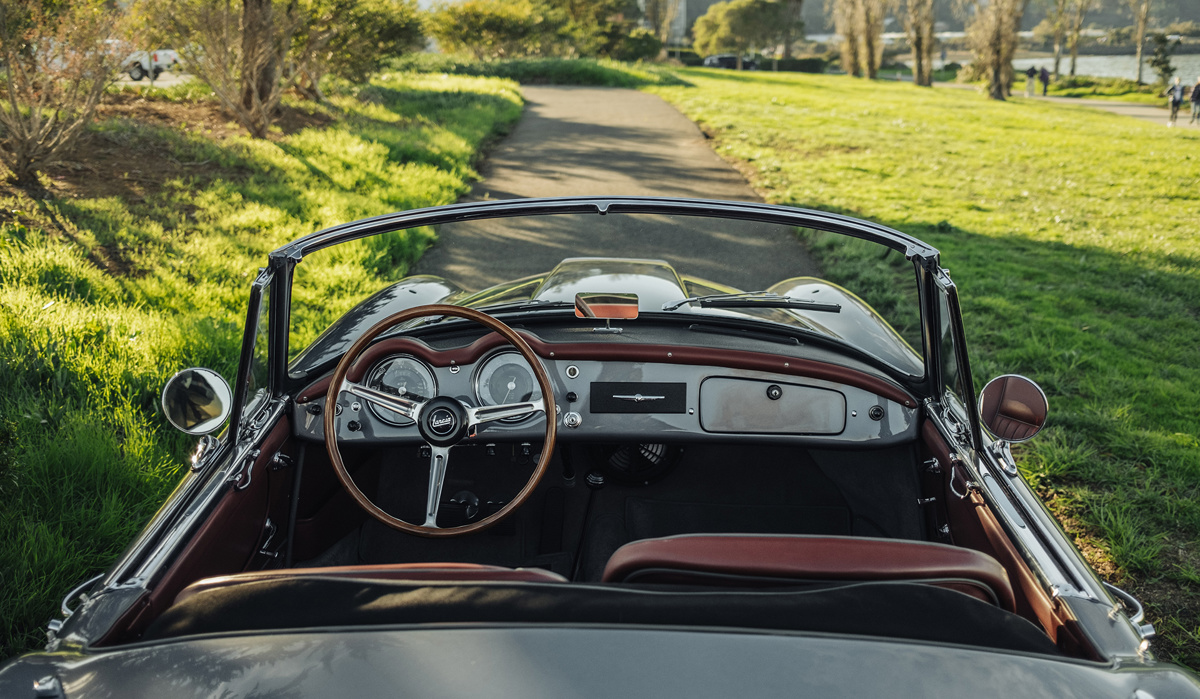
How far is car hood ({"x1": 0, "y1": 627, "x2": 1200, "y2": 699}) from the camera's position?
3.76 feet

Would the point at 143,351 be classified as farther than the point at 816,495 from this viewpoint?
Yes

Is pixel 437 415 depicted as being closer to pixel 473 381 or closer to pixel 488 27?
pixel 473 381

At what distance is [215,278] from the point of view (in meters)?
5.85

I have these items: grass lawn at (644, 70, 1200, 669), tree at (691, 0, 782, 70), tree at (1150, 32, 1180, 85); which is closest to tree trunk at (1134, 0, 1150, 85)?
tree at (1150, 32, 1180, 85)

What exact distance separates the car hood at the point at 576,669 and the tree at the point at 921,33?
31408 mm

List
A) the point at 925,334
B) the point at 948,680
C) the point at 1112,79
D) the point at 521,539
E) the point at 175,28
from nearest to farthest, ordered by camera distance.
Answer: the point at 948,680
the point at 925,334
the point at 521,539
the point at 175,28
the point at 1112,79

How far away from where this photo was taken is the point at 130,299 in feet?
16.9

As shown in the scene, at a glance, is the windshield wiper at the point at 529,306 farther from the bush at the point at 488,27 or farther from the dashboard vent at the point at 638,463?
the bush at the point at 488,27

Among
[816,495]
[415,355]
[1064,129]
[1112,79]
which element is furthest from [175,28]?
[1112,79]

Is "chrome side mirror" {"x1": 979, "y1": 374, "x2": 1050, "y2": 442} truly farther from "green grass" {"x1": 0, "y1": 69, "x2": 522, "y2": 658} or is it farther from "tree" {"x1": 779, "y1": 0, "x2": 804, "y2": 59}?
"tree" {"x1": 779, "y1": 0, "x2": 804, "y2": 59}

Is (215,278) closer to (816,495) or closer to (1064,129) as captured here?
(816,495)

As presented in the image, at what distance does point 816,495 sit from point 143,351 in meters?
3.62

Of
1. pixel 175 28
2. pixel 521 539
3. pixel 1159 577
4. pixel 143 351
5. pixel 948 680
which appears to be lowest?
pixel 1159 577

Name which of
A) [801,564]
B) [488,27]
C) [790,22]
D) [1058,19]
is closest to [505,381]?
[801,564]
